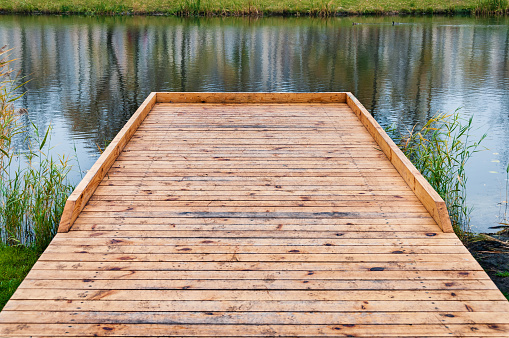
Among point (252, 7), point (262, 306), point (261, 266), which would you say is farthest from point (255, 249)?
point (252, 7)

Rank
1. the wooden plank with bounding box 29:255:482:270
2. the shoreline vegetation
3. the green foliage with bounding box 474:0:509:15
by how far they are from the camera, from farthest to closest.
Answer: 1. the shoreline vegetation
2. the green foliage with bounding box 474:0:509:15
3. the wooden plank with bounding box 29:255:482:270

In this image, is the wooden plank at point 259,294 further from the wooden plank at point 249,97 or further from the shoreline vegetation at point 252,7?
the shoreline vegetation at point 252,7

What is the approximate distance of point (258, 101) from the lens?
24.0 ft

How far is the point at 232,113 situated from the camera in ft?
21.9

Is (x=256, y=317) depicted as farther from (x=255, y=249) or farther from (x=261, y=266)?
(x=255, y=249)

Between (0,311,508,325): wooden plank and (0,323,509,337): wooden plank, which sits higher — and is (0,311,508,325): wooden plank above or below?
above

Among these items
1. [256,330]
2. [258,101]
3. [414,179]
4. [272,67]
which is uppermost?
[272,67]

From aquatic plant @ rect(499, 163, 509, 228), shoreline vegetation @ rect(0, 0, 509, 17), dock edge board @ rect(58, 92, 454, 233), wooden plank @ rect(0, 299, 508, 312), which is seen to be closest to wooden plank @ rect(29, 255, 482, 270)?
wooden plank @ rect(0, 299, 508, 312)

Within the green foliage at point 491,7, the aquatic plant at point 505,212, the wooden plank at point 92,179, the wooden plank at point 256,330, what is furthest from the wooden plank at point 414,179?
the green foliage at point 491,7

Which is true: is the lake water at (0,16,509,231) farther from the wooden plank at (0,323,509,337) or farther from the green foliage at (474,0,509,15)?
the wooden plank at (0,323,509,337)

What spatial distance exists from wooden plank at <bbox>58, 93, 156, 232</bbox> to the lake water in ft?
5.60

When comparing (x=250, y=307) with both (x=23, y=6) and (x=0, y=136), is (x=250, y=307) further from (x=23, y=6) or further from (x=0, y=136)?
(x=23, y=6)

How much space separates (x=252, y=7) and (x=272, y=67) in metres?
12.0

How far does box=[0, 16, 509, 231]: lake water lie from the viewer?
29.8 feet
